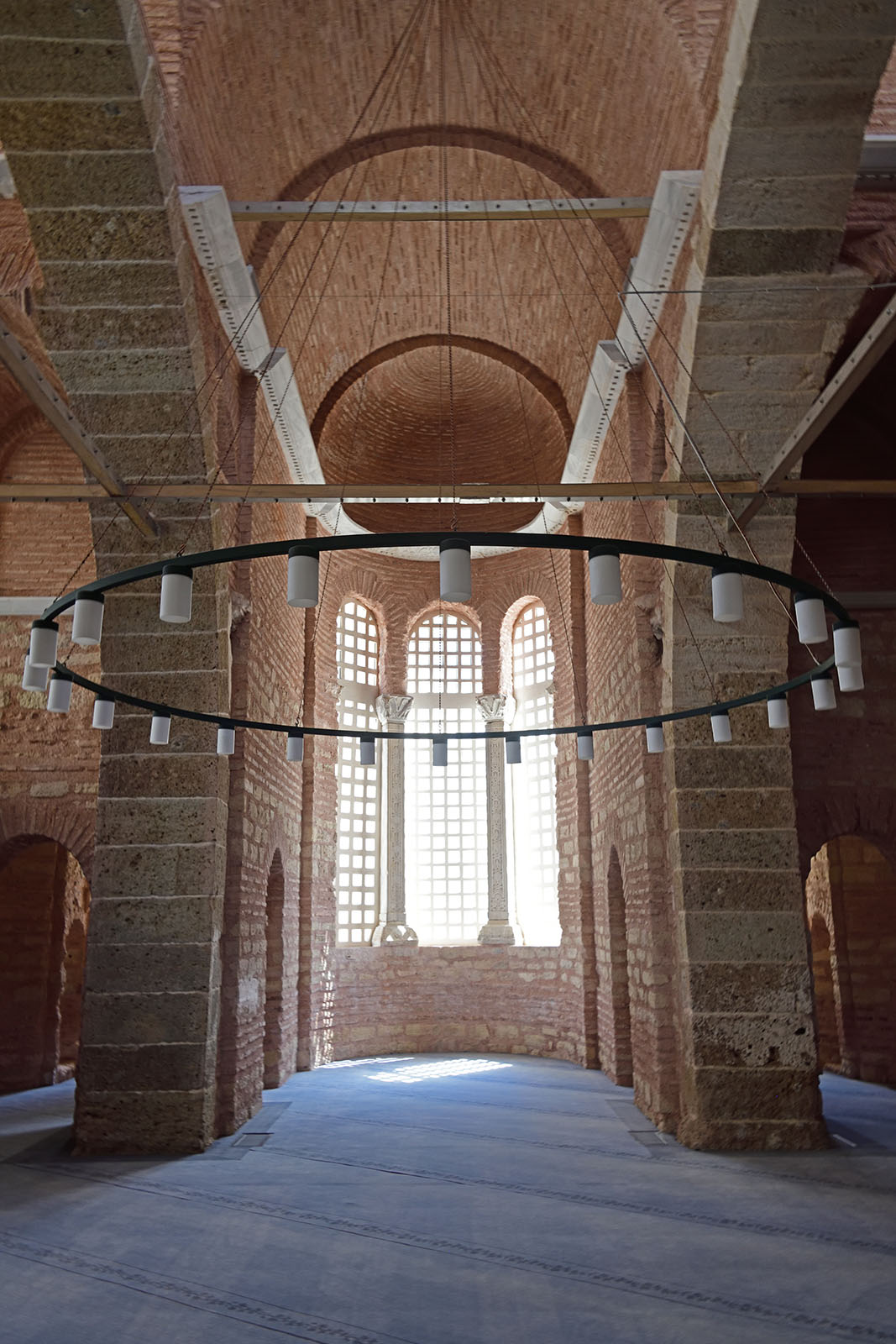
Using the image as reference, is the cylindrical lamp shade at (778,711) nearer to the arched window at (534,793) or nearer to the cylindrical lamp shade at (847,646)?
the cylindrical lamp shade at (847,646)

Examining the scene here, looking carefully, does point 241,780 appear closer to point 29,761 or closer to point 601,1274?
point 29,761

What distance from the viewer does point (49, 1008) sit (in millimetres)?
11227

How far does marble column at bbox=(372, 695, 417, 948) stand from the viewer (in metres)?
13.1

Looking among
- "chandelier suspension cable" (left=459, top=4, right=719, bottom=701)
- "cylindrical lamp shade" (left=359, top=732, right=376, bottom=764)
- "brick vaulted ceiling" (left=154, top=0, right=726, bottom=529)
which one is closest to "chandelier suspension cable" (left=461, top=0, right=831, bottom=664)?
"brick vaulted ceiling" (left=154, top=0, right=726, bottom=529)

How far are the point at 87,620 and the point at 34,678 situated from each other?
3.04 feet

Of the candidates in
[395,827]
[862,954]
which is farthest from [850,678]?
[395,827]

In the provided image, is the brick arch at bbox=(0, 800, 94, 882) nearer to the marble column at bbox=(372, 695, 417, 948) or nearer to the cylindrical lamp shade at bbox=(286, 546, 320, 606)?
the marble column at bbox=(372, 695, 417, 948)

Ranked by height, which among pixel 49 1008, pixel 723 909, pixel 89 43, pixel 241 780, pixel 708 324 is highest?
pixel 89 43

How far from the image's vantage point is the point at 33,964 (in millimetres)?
11109

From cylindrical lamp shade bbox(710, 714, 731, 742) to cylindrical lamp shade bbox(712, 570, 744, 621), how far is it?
2.79 m

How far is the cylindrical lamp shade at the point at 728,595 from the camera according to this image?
14.2 ft

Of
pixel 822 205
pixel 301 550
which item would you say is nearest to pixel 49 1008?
pixel 301 550

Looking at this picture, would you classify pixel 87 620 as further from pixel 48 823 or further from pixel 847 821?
pixel 847 821

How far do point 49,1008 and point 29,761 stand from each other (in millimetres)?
3050
